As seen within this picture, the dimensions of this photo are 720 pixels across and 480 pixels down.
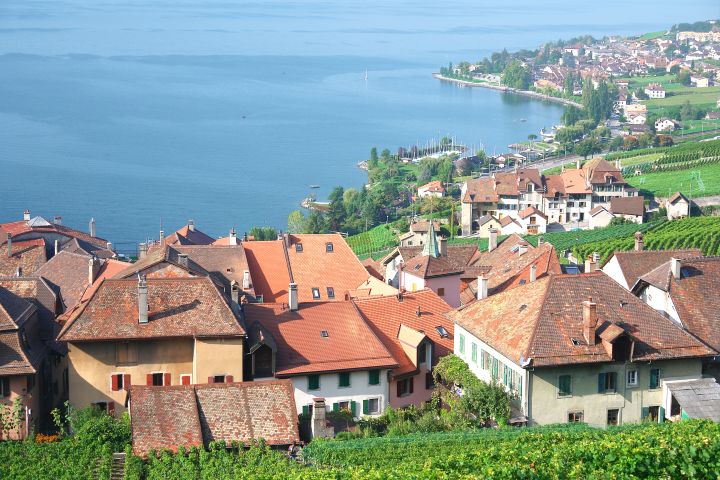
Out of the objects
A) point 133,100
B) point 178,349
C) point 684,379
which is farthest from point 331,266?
point 133,100

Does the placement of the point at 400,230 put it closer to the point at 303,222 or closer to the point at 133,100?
the point at 303,222

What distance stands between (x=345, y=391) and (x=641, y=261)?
488 inches

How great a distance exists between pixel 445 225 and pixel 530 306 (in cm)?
6423

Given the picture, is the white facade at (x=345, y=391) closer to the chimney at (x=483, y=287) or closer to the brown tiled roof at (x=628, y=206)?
the chimney at (x=483, y=287)

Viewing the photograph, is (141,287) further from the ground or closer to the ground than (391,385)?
further from the ground

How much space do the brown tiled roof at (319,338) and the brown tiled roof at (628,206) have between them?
58716 millimetres

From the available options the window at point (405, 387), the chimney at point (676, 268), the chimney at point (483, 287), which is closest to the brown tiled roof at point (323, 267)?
the chimney at point (483, 287)

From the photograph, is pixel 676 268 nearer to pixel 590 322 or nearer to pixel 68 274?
pixel 590 322

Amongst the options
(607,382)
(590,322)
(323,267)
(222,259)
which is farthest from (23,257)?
(607,382)

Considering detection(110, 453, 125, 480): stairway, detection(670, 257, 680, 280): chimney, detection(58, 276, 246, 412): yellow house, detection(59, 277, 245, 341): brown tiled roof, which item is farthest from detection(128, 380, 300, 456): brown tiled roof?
detection(670, 257, 680, 280): chimney

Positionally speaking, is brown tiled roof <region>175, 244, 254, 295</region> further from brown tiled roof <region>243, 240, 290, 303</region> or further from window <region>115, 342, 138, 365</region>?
window <region>115, 342, 138, 365</region>

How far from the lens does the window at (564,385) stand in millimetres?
25812

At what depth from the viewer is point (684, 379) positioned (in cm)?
2694

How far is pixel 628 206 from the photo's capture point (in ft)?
283
